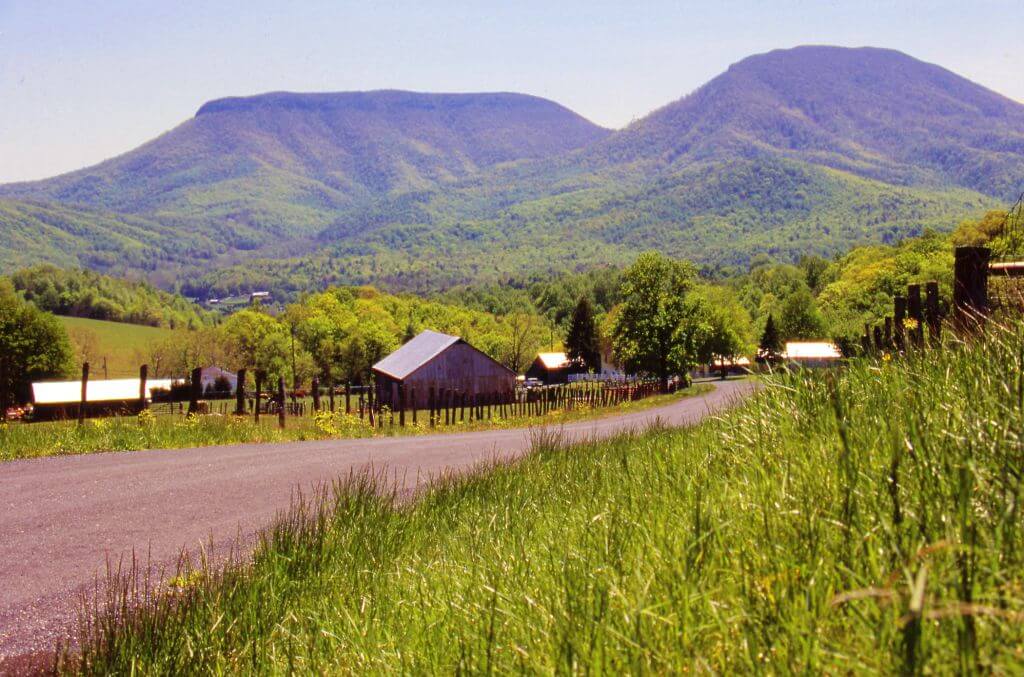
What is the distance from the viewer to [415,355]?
245 feet

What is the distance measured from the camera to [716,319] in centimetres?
11006

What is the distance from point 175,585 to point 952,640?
479 cm

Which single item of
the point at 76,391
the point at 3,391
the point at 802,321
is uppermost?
the point at 802,321

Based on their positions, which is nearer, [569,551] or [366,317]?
[569,551]

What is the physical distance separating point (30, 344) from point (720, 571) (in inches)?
4053

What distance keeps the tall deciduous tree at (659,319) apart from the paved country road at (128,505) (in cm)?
4899

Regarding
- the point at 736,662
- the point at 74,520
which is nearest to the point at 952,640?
the point at 736,662

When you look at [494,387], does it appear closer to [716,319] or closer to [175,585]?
[716,319]

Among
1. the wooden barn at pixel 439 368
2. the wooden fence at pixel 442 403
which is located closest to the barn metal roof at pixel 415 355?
the wooden barn at pixel 439 368

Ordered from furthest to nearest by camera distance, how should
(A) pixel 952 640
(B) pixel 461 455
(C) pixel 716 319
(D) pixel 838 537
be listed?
(C) pixel 716 319 < (B) pixel 461 455 < (D) pixel 838 537 < (A) pixel 952 640

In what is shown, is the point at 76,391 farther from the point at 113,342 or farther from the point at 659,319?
the point at 113,342

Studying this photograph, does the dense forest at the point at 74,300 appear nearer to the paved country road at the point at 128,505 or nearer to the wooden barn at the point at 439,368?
the wooden barn at the point at 439,368

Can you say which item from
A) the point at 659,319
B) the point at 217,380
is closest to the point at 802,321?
the point at 659,319

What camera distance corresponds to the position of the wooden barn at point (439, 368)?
229 ft
